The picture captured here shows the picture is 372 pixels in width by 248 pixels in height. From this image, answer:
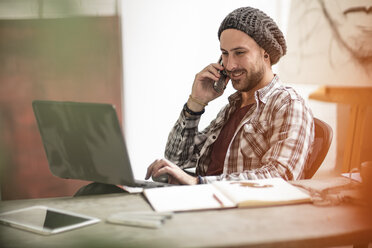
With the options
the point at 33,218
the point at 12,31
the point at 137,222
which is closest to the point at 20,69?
the point at 12,31

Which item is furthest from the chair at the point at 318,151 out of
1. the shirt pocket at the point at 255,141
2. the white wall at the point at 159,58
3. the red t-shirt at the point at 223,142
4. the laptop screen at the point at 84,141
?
the white wall at the point at 159,58

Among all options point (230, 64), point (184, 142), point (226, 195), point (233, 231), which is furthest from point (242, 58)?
point (233, 231)

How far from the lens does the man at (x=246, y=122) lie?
1.33 meters

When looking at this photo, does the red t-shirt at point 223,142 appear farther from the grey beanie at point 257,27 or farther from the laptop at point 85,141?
the laptop at point 85,141

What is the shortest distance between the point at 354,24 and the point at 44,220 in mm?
1579

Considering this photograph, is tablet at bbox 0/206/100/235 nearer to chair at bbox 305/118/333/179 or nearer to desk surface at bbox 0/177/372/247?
desk surface at bbox 0/177/372/247

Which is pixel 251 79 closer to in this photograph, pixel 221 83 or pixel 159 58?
pixel 221 83

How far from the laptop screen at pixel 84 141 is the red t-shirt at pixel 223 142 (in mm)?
734

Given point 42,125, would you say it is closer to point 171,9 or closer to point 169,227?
point 169,227

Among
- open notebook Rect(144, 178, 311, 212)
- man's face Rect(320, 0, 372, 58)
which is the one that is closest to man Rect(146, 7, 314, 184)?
open notebook Rect(144, 178, 311, 212)

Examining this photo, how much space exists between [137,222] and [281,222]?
30cm

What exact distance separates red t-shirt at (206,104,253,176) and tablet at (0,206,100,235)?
86 cm

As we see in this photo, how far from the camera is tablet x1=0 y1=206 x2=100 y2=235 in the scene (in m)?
0.78

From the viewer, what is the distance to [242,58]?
1.64 metres
